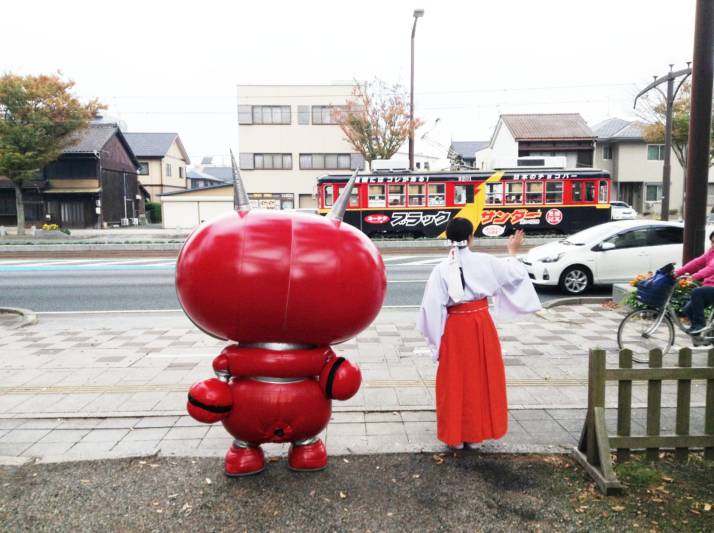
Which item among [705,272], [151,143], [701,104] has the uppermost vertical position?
[151,143]

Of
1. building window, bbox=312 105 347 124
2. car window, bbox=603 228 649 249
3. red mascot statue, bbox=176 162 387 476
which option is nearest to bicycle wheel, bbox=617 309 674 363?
red mascot statue, bbox=176 162 387 476

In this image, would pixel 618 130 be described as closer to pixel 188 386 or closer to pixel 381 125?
pixel 381 125

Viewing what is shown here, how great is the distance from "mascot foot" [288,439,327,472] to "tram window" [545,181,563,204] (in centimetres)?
2120

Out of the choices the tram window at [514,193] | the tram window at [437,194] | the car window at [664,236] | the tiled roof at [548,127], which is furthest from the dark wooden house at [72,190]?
the car window at [664,236]

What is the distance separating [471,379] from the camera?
4.13m

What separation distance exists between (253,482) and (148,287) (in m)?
10.7

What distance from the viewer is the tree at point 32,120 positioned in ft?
94.4

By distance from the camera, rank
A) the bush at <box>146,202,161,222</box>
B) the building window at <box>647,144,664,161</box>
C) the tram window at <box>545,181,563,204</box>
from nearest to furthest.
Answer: the tram window at <box>545,181,563,204</box> < the building window at <box>647,144,664,161</box> < the bush at <box>146,202,161,222</box>

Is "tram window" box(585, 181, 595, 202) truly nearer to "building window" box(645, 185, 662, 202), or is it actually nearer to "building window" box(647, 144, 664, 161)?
"building window" box(647, 144, 664, 161)

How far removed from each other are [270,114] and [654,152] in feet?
89.3

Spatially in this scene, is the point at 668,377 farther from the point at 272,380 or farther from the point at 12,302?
the point at 12,302

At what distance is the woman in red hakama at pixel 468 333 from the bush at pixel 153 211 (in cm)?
4592

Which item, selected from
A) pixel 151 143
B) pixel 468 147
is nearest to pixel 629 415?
pixel 151 143

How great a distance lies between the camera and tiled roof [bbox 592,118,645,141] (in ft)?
137
